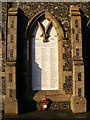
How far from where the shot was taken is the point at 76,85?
693 cm

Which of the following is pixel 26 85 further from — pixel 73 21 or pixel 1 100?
pixel 73 21

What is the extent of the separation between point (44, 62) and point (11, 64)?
6.47 ft

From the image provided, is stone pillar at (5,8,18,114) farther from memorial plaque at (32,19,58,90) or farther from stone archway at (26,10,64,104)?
memorial plaque at (32,19,58,90)

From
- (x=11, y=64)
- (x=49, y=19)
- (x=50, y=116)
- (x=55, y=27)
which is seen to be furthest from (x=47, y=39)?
(x=50, y=116)

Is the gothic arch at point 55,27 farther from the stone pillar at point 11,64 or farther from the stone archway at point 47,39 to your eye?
the stone pillar at point 11,64

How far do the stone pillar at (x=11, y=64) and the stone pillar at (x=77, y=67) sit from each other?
3.26 metres

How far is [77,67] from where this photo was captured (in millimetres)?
6930

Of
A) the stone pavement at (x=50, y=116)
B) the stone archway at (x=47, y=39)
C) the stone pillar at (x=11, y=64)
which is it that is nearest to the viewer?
the stone pavement at (x=50, y=116)

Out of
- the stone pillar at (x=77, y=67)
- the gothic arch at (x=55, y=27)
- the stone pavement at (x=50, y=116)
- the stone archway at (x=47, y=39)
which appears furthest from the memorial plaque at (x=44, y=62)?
the stone pavement at (x=50, y=116)

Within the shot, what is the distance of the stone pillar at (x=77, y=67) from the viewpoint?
6.87m

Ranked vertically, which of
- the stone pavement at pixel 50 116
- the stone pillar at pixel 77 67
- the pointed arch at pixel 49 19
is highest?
the pointed arch at pixel 49 19

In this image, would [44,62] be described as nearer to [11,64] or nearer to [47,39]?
[47,39]

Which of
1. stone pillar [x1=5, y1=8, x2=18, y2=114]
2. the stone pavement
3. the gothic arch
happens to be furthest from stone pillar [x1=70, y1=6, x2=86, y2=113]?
stone pillar [x1=5, y1=8, x2=18, y2=114]

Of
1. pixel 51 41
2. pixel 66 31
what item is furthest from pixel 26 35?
pixel 66 31
